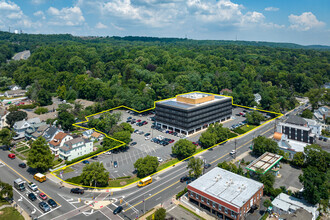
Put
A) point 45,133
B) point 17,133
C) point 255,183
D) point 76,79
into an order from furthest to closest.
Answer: point 76,79 < point 17,133 < point 45,133 < point 255,183

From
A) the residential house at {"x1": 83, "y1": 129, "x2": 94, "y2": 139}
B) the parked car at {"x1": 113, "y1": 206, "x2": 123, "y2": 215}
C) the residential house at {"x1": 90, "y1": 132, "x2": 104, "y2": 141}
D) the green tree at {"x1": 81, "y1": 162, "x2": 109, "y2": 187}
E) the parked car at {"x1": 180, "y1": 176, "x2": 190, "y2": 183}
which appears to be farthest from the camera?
the residential house at {"x1": 83, "y1": 129, "x2": 94, "y2": 139}

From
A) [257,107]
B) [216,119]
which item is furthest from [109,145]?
[257,107]

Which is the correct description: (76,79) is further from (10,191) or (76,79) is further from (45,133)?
(10,191)

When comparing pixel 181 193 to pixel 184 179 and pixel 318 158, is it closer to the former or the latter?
pixel 184 179

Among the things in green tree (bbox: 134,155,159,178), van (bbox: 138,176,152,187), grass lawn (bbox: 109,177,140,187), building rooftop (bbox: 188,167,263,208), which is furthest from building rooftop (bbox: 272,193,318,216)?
grass lawn (bbox: 109,177,140,187)

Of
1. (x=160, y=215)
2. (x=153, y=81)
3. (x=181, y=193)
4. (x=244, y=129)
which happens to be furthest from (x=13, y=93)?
(x=160, y=215)

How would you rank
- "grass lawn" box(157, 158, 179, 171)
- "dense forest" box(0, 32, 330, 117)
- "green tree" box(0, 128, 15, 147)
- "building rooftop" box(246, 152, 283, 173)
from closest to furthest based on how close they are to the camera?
"building rooftop" box(246, 152, 283, 173) < "grass lawn" box(157, 158, 179, 171) < "green tree" box(0, 128, 15, 147) < "dense forest" box(0, 32, 330, 117)

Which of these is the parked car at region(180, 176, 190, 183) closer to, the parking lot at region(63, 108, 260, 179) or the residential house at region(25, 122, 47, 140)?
the parking lot at region(63, 108, 260, 179)
